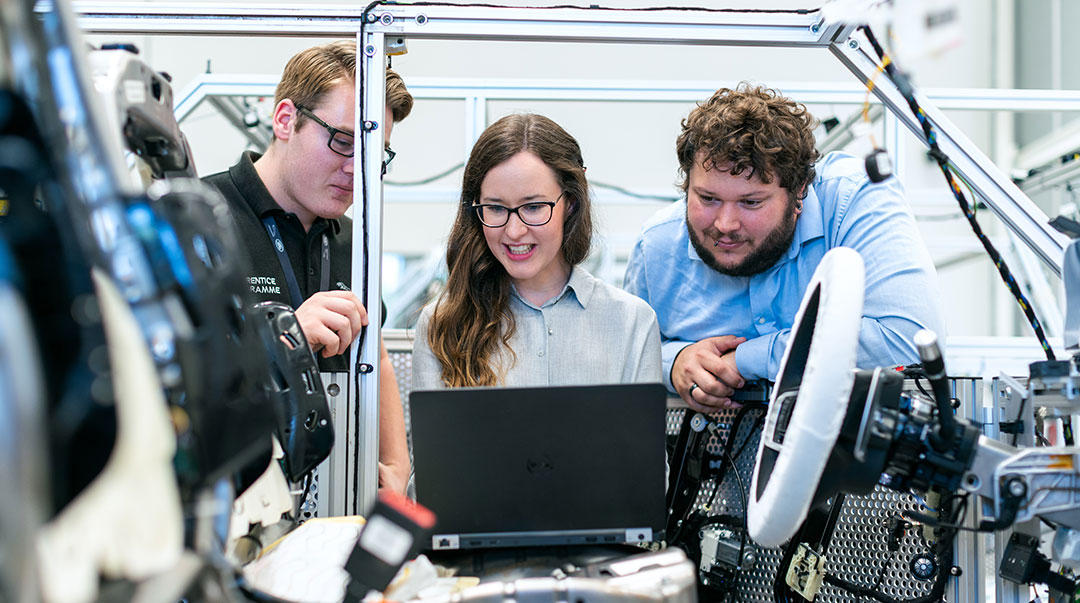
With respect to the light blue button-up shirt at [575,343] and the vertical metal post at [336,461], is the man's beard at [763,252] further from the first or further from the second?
the vertical metal post at [336,461]

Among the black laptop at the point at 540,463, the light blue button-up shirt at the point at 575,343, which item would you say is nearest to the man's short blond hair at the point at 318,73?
the light blue button-up shirt at the point at 575,343

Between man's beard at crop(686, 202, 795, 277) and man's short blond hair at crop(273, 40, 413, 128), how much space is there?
2.43 ft

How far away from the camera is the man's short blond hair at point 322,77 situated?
6.00 ft

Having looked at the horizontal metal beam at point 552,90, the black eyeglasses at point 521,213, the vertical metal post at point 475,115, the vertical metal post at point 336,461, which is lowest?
the vertical metal post at point 336,461

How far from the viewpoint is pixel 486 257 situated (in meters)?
1.85

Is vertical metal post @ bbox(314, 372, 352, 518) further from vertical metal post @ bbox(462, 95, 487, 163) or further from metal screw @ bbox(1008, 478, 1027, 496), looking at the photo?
vertical metal post @ bbox(462, 95, 487, 163)

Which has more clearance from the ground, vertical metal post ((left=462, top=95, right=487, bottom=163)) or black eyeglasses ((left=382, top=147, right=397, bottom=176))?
vertical metal post ((left=462, top=95, right=487, bottom=163))

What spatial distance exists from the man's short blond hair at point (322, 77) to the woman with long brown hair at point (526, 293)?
0.21 metres

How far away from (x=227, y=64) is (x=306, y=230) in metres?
3.67

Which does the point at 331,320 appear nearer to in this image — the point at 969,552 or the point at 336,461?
the point at 336,461

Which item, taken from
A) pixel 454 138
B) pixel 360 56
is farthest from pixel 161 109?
pixel 454 138

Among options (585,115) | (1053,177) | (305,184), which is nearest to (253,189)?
(305,184)

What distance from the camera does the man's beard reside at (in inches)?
70.2

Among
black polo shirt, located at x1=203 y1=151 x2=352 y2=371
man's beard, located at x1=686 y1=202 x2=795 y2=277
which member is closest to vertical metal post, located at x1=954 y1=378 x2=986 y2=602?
man's beard, located at x1=686 y1=202 x2=795 y2=277
